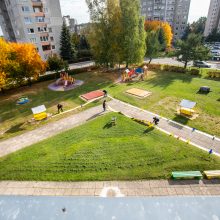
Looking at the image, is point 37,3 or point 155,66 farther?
point 37,3

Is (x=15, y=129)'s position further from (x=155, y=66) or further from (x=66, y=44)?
(x=66, y=44)

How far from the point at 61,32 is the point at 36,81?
71.3ft

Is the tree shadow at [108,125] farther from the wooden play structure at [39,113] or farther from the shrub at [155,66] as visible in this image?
the shrub at [155,66]

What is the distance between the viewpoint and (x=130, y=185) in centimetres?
1084

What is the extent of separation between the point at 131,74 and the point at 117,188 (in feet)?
80.4

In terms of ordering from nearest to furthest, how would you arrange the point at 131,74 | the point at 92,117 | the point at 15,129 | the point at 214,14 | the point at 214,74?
the point at 15,129 < the point at 92,117 < the point at 214,74 < the point at 131,74 < the point at 214,14

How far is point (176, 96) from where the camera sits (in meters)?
23.7

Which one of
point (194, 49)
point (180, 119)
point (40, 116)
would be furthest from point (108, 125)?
point (194, 49)

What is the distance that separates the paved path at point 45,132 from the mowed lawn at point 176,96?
20.6 ft

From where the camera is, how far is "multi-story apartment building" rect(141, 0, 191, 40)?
78.7m

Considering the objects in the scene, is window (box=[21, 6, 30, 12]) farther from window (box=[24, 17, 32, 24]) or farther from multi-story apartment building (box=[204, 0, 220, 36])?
multi-story apartment building (box=[204, 0, 220, 36])

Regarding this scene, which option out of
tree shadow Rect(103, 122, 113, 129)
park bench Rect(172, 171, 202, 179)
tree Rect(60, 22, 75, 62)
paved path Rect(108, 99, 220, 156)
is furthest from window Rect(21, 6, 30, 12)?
park bench Rect(172, 171, 202, 179)

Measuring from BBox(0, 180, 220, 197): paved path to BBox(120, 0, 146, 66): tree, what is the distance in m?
27.1

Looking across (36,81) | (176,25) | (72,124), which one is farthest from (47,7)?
(176,25)
